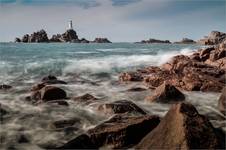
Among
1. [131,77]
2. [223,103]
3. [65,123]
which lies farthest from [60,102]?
[131,77]

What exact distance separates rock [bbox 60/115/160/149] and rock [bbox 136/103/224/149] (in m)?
Result: 0.34

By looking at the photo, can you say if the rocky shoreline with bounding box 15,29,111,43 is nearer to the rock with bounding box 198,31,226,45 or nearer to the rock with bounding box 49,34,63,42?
the rock with bounding box 49,34,63,42

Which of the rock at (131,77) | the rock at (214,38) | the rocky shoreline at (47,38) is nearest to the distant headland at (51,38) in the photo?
the rocky shoreline at (47,38)

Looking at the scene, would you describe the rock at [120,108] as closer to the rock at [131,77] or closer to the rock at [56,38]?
the rock at [131,77]

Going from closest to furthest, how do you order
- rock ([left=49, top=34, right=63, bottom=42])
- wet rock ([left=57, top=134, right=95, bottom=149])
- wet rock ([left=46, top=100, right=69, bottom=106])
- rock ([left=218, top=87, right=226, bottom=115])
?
1. wet rock ([left=57, top=134, right=95, bottom=149])
2. rock ([left=218, top=87, right=226, bottom=115])
3. wet rock ([left=46, top=100, right=69, bottom=106])
4. rock ([left=49, top=34, right=63, bottom=42])

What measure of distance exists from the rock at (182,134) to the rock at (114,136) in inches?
13.6

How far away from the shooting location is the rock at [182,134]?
5.69 m

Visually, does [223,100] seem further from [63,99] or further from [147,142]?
[63,99]

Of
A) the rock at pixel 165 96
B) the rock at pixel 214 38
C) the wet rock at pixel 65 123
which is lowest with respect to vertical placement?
the wet rock at pixel 65 123

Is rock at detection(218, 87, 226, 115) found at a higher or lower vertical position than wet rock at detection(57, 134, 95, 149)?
higher

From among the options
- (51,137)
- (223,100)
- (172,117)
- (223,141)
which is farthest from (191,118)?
(223,100)

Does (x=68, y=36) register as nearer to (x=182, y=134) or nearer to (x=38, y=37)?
(x=38, y=37)

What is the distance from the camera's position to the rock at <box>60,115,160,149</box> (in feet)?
20.9

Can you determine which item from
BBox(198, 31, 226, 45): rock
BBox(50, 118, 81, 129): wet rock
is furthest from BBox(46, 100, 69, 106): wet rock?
BBox(198, 31, 226, 45): rock
